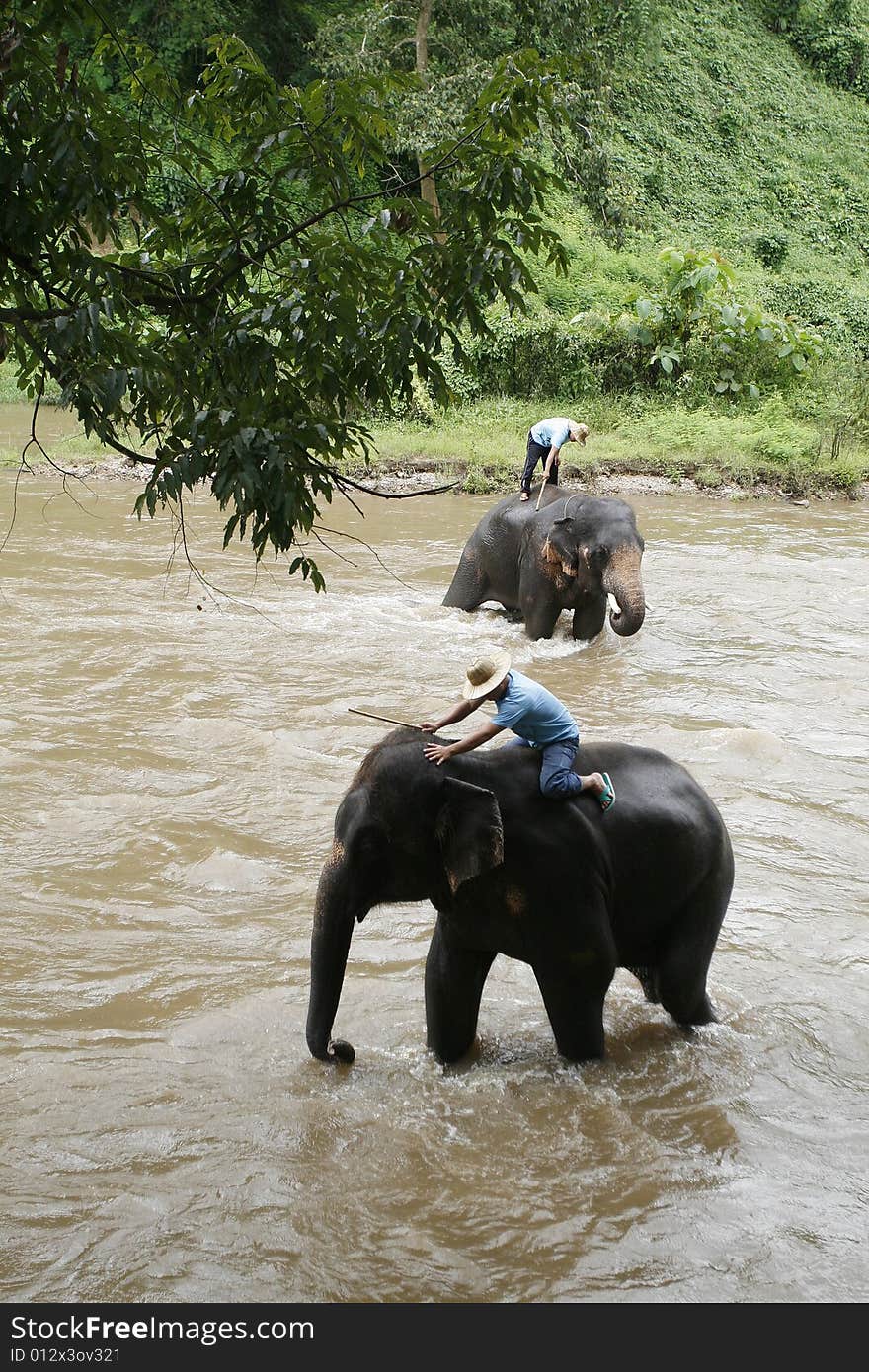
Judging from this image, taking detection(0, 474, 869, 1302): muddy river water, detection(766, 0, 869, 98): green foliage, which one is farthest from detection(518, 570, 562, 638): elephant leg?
detection(766, 0, 869, 98): green foliage

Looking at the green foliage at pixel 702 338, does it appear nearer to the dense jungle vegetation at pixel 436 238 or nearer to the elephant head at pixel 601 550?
the dense jungle vegetation at pixel 436 238

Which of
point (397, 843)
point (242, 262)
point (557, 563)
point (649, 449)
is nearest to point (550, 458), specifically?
point (557, 563)

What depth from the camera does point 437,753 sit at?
12.3ft

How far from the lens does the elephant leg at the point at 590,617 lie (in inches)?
370

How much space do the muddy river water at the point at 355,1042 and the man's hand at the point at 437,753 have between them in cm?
117

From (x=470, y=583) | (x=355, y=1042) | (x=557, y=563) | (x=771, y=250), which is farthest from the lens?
(x=771, y=250)

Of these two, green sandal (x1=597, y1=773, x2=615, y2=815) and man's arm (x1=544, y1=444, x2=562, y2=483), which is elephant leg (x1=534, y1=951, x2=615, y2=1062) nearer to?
green sandal (x1=597, y1=773, x2=615, y2=815)

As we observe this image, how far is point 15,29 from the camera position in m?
3.31

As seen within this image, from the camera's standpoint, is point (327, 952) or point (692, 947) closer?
point (327, 952)

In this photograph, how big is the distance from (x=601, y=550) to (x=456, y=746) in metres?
5.36

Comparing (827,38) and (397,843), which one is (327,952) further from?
(827,38)

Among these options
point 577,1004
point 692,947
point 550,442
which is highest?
point 550,442

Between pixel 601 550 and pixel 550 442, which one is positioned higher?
pixel 550 442

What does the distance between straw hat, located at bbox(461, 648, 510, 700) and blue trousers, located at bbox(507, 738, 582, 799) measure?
255 mm
